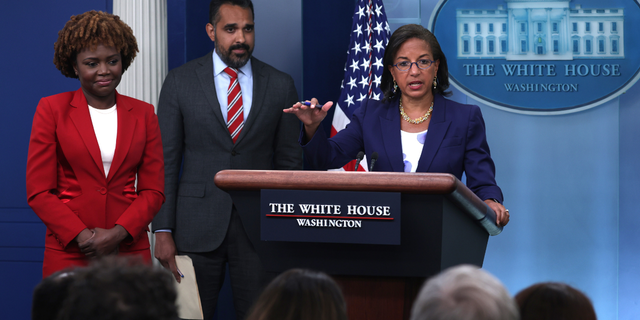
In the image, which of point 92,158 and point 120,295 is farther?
point 92,158

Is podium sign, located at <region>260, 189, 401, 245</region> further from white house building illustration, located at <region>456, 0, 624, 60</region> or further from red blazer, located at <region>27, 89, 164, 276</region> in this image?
white house building illustration, located at <region>456, 0, 624, 60</region>

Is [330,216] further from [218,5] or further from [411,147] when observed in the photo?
[218,5]

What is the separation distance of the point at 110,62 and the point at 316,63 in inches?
64.9

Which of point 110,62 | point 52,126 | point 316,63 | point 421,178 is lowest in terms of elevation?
point 421,178

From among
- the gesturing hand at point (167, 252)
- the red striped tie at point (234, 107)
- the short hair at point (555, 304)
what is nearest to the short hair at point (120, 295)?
the short hair at point (555, 304)

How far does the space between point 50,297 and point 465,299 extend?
0.78m

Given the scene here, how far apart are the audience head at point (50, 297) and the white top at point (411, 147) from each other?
132 cm

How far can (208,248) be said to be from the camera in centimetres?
277

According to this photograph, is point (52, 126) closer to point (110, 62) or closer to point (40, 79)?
point (110, 62)

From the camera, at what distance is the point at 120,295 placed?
0.82m

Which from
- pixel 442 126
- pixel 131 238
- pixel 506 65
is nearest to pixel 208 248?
pixel 131 238

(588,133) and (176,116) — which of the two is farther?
(588,133)

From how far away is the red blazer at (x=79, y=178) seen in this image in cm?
204

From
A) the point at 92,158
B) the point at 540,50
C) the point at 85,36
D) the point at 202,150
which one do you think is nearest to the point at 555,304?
the point at 92,158
